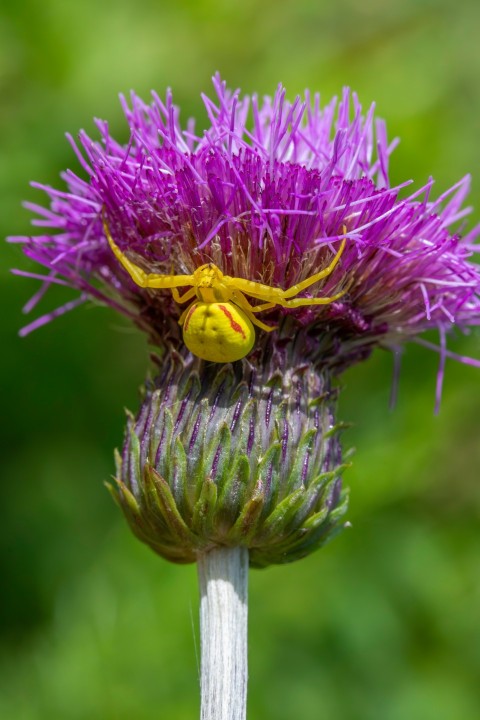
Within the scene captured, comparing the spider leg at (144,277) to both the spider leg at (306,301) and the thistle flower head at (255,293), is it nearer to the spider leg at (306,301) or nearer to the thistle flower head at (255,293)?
the thistle flower head at (255,293)

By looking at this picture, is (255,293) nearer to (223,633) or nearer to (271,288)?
(271,288)

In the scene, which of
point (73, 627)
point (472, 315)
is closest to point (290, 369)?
point (472, 315)

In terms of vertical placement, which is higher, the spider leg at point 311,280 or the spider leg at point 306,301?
the spider leg at point 311,280

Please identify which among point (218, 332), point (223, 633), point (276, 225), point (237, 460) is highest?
point (276, 225)

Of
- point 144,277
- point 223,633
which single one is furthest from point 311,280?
point 223,633

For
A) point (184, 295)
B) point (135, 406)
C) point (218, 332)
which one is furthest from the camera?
point (135, 406)

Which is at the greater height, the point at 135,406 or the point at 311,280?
the point at 311,280

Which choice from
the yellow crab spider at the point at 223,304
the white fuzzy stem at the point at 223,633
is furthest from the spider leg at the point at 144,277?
the white fuzzy stem at the point at 223,633

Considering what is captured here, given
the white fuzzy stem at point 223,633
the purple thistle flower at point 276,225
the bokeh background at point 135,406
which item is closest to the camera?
the white fuzzy stem at point 223,633

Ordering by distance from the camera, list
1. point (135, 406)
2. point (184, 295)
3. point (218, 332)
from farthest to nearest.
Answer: point (135, 406) < point (184, 295) < point (218, 332)
